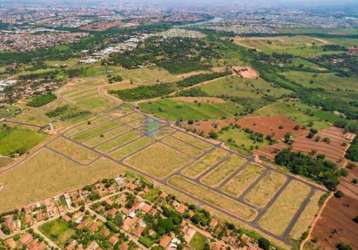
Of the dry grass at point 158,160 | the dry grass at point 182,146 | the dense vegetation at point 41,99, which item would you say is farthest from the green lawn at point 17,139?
the dry grass at point 182,146

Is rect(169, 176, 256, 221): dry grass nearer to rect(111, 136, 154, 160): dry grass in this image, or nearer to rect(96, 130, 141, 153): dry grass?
rect(111, 136, 154, 160): dry grass

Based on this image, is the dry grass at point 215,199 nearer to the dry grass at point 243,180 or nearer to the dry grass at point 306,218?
the dry grass at point 243,180

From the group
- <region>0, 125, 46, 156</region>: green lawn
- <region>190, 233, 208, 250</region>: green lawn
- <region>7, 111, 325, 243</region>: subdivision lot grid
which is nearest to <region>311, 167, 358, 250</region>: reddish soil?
<region>7, 111, 325, 243</region>: subdivision lot grid

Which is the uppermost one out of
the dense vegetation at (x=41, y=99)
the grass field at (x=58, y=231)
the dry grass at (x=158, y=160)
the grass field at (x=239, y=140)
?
the grass field at (x=58, y=231)

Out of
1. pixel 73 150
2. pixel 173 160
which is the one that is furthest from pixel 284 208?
pixel 73 150

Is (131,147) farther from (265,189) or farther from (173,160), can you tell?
(265,189)

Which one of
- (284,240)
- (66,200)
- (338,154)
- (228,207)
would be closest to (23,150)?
(66,200)
